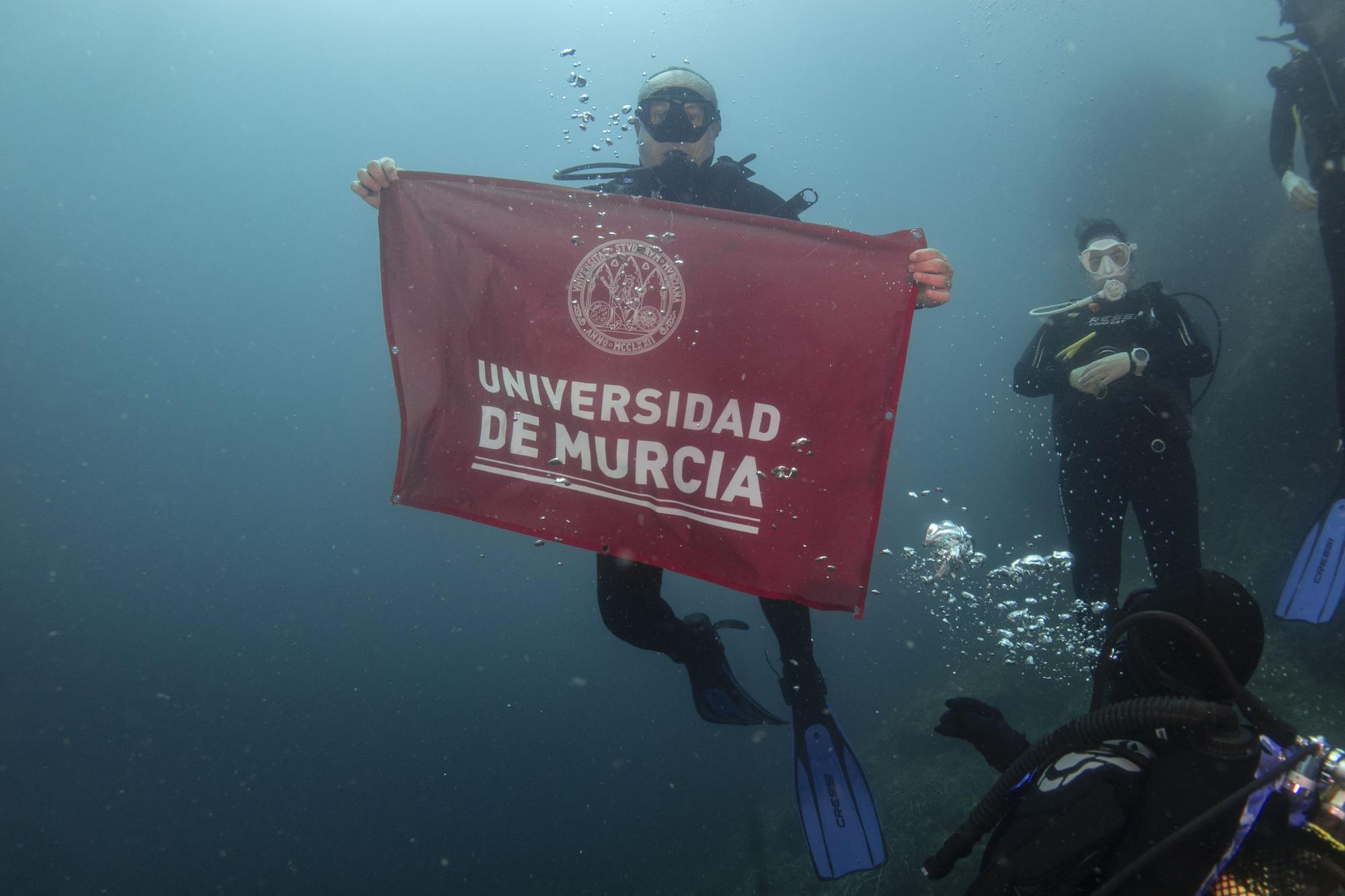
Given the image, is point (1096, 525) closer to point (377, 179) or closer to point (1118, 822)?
point (1118, 822)

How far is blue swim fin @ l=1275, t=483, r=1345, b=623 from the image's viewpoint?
4531 millimetres

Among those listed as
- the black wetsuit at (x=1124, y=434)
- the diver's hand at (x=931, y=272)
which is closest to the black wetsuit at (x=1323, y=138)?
the black wetsuit at (x=1124, y=434)

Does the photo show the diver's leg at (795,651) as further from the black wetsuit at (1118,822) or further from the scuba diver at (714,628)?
the black wetsuit at (1118,822)

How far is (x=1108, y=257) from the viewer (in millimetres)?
5066

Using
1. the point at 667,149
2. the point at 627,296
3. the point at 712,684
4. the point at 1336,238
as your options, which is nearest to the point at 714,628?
the point at 712,684

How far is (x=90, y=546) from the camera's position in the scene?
44.1 metres

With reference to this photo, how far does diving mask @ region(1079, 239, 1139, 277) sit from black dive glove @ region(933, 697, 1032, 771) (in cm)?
436

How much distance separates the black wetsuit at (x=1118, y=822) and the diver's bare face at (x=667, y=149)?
146 inches

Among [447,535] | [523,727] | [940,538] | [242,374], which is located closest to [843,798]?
[940,538]

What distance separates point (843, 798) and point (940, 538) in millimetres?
9419

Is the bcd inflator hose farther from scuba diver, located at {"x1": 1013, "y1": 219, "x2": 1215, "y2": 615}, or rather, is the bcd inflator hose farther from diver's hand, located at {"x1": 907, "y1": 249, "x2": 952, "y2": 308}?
scuba diver, located at {"x1": 1013, "y1": 219, "x2": 1215, "y2": 615}

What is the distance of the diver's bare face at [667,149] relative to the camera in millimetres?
3953

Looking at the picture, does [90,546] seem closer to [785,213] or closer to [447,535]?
[447,535]

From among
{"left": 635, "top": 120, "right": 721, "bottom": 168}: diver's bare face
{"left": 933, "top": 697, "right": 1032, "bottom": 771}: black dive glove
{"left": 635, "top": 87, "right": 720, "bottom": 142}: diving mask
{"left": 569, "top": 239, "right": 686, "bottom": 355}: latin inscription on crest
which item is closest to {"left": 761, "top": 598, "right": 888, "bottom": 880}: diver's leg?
{"left": 933, "top": 697, "right": 1032, "bottom": 771}: black dive glove
